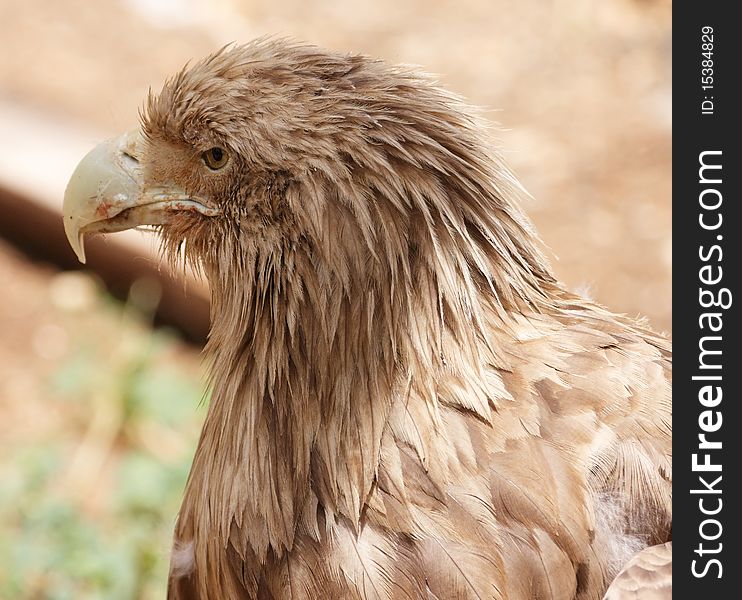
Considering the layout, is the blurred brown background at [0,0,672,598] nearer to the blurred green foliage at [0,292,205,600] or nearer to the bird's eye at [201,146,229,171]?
the blurred green foliage at [0,292,205,600]

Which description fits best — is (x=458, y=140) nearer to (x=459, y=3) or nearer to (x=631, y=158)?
(x=631, y=158)

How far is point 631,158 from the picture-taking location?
626cm

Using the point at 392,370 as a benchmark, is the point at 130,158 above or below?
above

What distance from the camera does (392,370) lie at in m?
2.19

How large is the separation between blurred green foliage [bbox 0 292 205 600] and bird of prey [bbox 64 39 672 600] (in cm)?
151

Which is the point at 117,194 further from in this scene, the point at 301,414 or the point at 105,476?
the point at 105,476

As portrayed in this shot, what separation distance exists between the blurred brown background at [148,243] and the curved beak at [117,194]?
87 cm

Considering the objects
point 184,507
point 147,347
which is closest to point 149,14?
point 147,347

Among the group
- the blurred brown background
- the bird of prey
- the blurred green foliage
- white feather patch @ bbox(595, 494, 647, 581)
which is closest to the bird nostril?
the bird of prey

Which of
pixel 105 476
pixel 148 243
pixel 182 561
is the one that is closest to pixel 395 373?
pixel 182 561

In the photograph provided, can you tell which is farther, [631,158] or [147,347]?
[631,158]

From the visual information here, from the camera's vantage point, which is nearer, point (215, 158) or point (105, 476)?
point (215, 158)

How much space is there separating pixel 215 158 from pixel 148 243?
287cm
